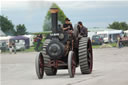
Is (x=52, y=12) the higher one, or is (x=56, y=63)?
(x=52, y=12)

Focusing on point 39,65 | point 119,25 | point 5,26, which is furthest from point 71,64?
point 119,25

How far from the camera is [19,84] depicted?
435 inches

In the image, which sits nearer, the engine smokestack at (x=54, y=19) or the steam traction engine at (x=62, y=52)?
the steam traction engine at (x=62, y=52)

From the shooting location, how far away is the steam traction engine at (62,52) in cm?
1271

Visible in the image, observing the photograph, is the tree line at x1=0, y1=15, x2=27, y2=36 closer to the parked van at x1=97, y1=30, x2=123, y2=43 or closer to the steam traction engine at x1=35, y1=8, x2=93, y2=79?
the parked van at x1=97, y1=30, x2=123, y2=43

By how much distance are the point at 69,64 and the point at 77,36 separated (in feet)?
5.70

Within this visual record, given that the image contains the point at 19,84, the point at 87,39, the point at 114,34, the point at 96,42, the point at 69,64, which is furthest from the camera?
the point at 114,34

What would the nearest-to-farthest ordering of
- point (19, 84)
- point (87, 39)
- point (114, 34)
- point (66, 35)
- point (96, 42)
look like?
point (19, 84)
point (66, 35)
point (87, 39)
point (96, 42)
point (114, 34)

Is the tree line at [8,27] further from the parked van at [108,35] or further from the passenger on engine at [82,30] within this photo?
the passenger on engine at [82,30]

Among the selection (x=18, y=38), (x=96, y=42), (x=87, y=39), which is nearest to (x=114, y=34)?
(x=96, y=42)

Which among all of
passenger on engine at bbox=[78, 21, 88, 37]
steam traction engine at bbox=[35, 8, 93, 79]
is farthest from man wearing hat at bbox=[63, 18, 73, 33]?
passenger on engine at bbox=[78, 21, 88, 37]

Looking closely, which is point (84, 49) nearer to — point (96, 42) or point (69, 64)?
point (69, 64)

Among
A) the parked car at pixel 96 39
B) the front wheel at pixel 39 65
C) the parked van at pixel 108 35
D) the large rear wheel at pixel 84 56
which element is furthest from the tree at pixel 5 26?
the front wheel at pixel 39 65

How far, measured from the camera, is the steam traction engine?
12.7m
